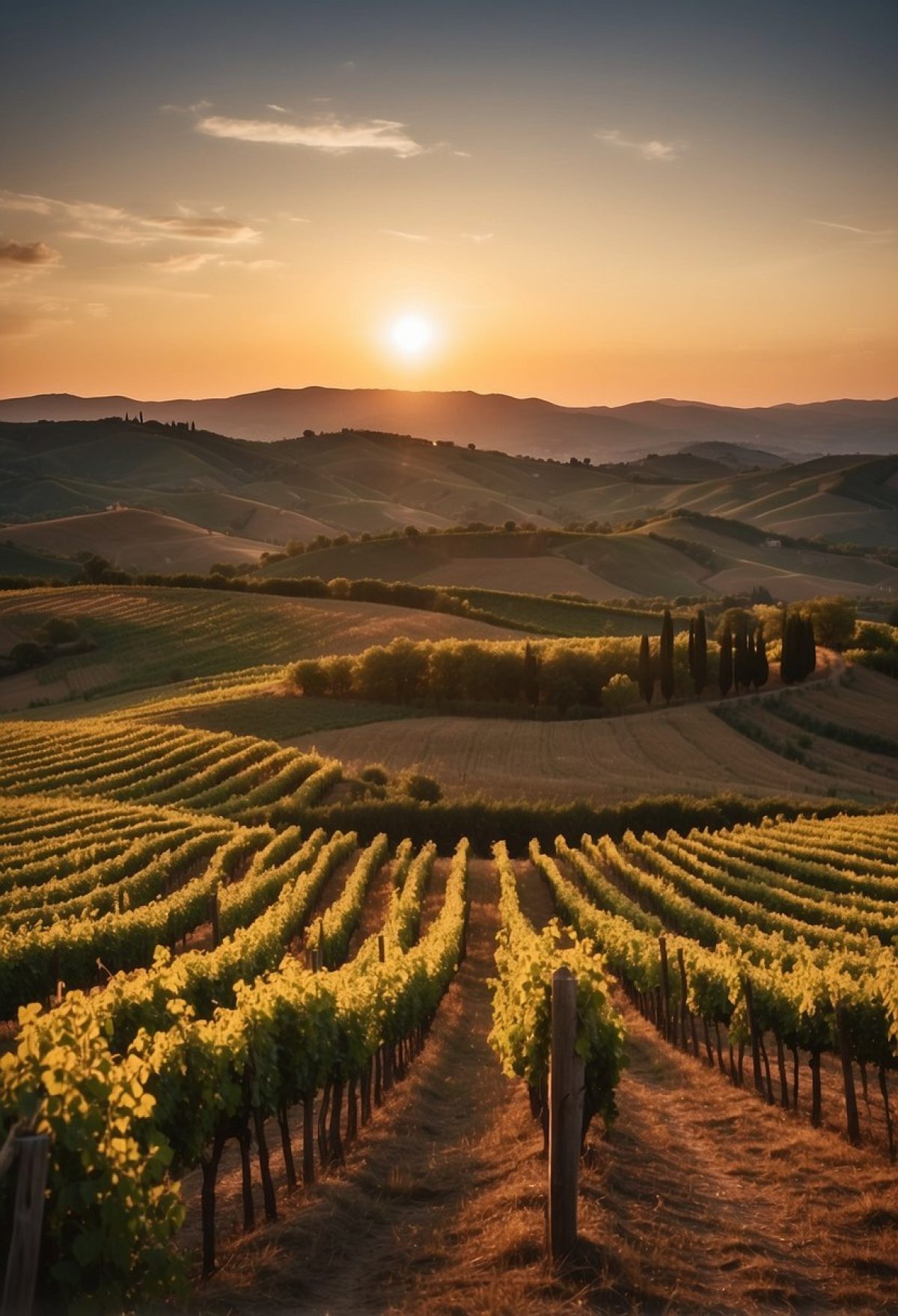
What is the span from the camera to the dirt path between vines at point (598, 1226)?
419 inches

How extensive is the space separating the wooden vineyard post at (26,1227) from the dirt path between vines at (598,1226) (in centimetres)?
357

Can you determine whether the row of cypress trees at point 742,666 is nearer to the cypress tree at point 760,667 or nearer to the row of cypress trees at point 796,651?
the cypress tree at point 760,667

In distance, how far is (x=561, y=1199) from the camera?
1073 cm

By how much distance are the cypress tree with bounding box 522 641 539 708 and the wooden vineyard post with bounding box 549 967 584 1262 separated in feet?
234

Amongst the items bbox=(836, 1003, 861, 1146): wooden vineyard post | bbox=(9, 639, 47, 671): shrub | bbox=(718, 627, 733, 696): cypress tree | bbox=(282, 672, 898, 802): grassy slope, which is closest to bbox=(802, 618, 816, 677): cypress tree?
bbox=(282, 672, 898, 802): grassy slope

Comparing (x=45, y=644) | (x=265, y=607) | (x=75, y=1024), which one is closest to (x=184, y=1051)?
(x=75, y=1024)

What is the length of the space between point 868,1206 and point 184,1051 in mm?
6983

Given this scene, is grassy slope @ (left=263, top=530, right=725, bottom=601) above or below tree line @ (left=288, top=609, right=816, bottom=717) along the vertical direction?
above

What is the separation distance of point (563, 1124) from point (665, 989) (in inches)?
522

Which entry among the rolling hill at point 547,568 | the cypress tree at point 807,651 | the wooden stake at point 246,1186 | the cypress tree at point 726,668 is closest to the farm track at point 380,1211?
the wooden stake at point 246,1186

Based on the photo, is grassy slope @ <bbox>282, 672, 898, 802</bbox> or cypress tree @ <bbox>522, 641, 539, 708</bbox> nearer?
grassy slope @ <bbox>282, 672, 898, 802</bbox>

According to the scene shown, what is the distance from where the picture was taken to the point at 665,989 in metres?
23.5

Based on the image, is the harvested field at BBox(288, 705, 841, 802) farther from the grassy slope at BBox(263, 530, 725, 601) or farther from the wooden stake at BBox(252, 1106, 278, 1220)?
the grassy slope at BBox(263, 530, 725, 601)

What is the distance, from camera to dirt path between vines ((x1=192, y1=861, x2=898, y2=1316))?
10633 millimetres
